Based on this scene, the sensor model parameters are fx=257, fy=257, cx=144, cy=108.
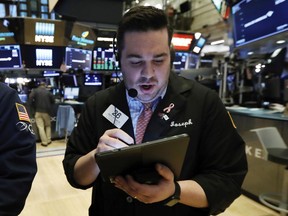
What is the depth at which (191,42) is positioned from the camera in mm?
7781

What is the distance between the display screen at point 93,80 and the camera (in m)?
7.65

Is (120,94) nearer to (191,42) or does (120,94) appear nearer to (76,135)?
(76,135)

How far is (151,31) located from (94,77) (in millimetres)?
6974

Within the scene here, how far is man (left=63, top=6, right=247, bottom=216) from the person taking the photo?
953mm

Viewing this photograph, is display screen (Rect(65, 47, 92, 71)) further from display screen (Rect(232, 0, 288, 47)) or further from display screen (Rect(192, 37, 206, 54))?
display screen (Rect(232, 0, 288, 47))

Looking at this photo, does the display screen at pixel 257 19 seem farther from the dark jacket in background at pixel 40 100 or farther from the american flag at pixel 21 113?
the dark jacket in background at pixel 40 100

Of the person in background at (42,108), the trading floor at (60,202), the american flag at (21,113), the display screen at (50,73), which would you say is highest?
the display screen at (50,73)

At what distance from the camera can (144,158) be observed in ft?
2.38

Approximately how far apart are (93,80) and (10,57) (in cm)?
240

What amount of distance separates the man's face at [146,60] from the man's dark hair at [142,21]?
18mm

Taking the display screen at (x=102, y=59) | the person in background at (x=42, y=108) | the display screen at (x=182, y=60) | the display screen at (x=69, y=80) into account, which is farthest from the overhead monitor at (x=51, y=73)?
the display screen at (x=182, y=60)

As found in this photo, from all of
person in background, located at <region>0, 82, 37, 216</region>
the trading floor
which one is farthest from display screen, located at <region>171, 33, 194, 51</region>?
person in background, located at <region>0, 82, 37, 216</region>

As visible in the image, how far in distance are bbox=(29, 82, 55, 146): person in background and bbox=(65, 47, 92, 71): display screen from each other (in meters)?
0.94

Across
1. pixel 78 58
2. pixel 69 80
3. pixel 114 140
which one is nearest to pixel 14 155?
pixel 114 140
